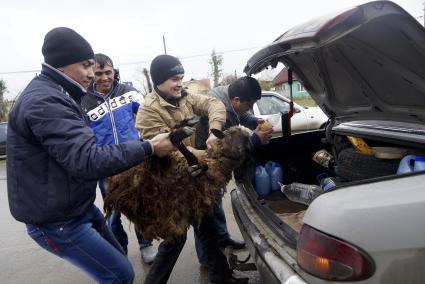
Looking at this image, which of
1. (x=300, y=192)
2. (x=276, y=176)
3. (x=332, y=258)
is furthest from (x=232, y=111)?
(x=332, y=258)

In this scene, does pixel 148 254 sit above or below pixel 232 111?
below

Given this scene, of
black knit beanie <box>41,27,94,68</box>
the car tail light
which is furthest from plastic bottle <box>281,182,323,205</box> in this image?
black knit beanie <box>41,27,94,68</box>

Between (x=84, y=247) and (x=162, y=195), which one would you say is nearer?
(x=84, y=247)

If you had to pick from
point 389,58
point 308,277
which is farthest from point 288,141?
point 308,277

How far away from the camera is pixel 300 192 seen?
10.4 ft

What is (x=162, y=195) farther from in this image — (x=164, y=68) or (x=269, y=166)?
(x=269, y=166)

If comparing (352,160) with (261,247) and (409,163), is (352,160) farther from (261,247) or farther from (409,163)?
(261,247)

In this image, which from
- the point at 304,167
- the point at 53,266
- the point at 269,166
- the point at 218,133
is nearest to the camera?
the point at 218,133

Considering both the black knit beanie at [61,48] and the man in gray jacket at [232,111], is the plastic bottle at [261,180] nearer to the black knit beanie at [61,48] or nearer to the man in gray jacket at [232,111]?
the man in gray jacket at [232,111]

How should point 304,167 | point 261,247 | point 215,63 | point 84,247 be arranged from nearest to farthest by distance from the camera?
point 84,247
point 261,247
point 304,167
point 215,63

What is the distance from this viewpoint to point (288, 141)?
11.7 feet

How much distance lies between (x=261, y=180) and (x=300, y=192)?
1.20 ft

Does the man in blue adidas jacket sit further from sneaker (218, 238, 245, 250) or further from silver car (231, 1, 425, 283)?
silver car (231, 1, 425, 283)

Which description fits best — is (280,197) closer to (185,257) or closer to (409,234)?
(185,257)
